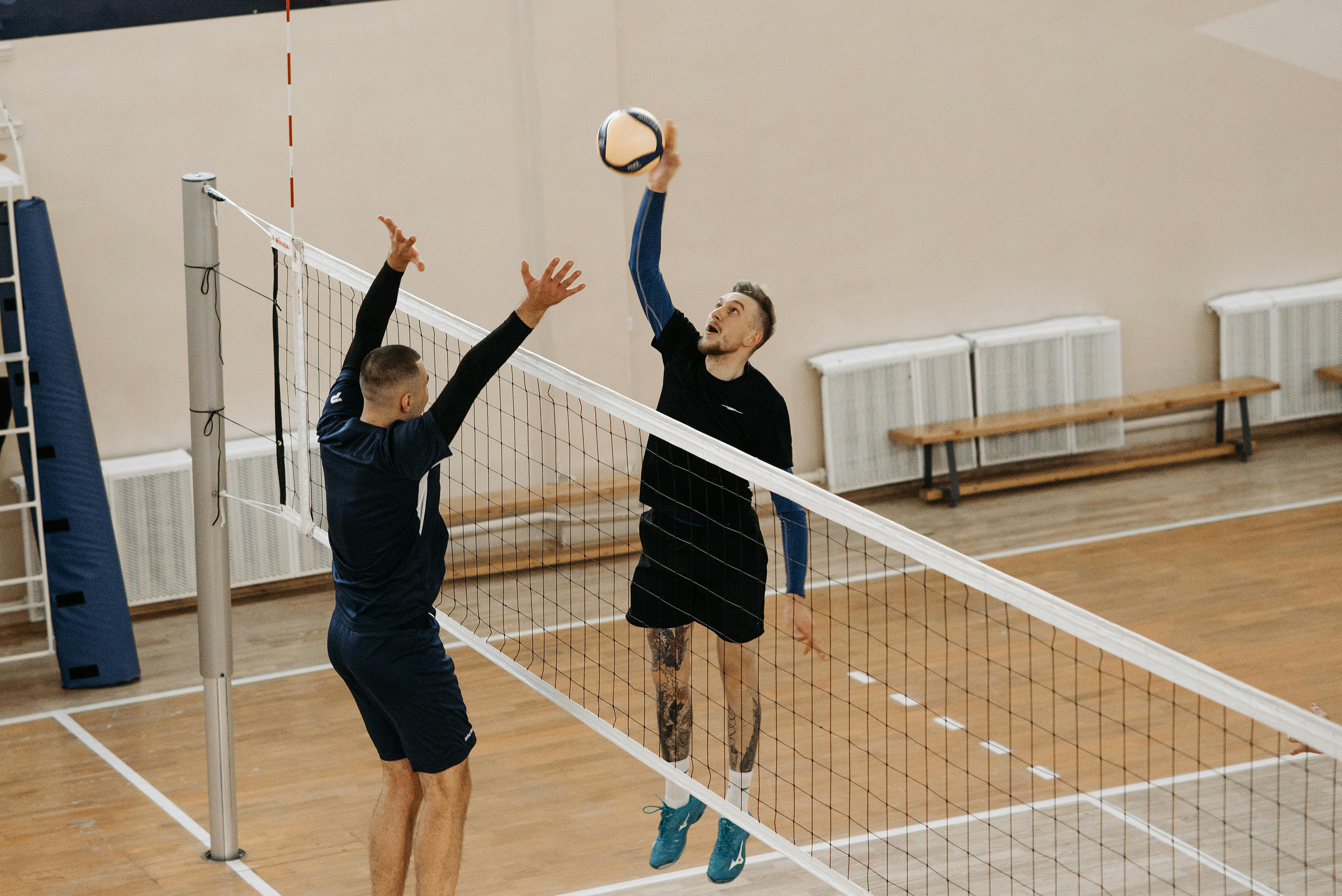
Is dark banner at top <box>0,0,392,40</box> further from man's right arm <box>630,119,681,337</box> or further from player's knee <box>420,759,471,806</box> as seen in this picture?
player's knee <box>420,759,471,806</box>

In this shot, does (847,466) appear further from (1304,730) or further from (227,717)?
(1304,730)

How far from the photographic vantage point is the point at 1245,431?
10047 millimetres

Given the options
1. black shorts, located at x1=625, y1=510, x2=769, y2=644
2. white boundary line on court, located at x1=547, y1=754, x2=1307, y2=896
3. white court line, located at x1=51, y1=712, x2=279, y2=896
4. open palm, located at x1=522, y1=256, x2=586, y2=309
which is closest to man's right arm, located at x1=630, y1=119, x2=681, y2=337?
open palm, located at x1=522, y1=256, x2=586, y2=309

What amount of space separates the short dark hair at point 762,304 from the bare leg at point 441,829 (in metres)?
1.55

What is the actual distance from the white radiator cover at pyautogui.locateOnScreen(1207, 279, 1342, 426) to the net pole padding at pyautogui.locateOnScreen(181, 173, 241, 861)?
7134mm

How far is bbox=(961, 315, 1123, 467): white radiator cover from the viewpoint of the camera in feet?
31.8

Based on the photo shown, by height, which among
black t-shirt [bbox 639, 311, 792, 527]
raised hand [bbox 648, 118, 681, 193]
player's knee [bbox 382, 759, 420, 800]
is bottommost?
player's knee [bbox 382, 759, 420, 800]

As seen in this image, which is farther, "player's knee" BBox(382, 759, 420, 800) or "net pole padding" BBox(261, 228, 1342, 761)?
"player's knee" BBox(382, 759, 420, 800)

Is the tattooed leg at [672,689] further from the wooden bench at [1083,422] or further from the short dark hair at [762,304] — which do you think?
the wooden bench at [1083,422]

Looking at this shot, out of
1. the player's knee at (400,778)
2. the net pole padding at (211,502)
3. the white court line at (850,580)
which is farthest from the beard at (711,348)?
the white court line at (850,580)

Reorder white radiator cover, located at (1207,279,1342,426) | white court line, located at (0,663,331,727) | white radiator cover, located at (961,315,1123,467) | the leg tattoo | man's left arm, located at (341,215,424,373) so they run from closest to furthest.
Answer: man's left arm, located at (341,215,424,373), the leg tattoo, white court line, located at (0,663,331,727), white radiator cover, located at (961,315,1123,467), white radiator cover, located at (1207,279,1342,426)

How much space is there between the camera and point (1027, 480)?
9711mm

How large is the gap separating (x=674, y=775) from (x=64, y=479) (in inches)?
168

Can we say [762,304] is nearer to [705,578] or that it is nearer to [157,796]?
[705,578]
